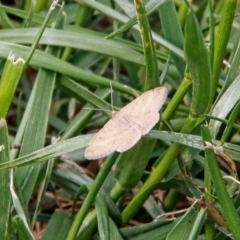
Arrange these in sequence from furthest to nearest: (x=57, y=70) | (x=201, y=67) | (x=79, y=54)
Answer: (x=79, y=54)
(x=57, y=70)
(x=201, y=67)

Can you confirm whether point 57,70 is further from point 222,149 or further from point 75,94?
point 222,149

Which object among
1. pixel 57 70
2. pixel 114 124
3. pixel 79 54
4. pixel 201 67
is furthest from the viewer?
pixel 79 54

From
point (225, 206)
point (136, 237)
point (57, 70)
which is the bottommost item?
point (136, 237)

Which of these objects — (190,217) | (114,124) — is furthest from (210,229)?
(114,124)

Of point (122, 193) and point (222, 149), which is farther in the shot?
point (122, 193)

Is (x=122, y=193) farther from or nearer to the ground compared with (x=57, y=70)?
nearer to the ground

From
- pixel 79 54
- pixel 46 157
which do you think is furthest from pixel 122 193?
pixel 79 54

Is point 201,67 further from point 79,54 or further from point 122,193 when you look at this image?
point 79,54
